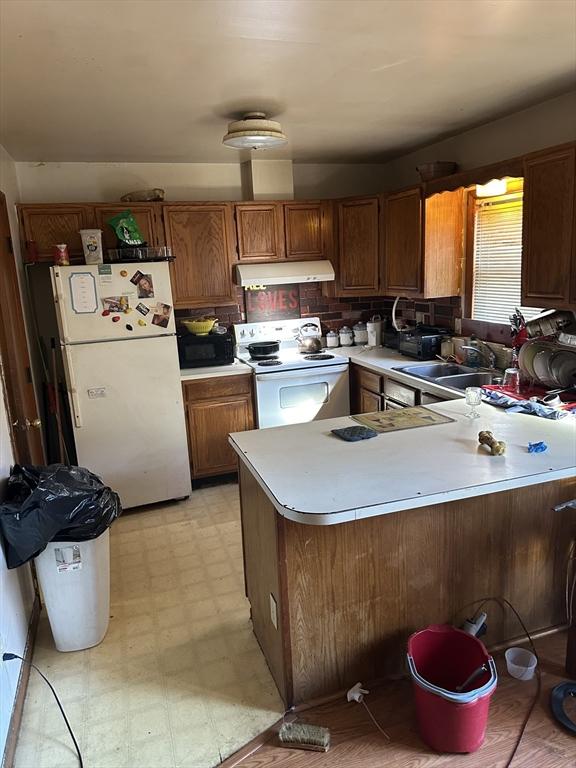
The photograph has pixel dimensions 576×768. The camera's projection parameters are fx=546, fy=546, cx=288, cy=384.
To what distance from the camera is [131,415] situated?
359 cm

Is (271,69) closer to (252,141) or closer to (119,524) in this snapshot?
(252,141)

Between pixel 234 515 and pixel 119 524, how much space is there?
760 millimetres

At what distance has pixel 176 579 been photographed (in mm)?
2908

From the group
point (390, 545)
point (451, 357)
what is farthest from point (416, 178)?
point (390, 545)

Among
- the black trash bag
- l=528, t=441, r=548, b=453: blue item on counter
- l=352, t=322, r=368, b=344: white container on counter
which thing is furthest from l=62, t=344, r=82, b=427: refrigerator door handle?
l=528, t=441, r=548, b=453: blue item on counter

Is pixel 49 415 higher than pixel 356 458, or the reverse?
pixel 356 458

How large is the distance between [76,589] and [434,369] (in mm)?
2503

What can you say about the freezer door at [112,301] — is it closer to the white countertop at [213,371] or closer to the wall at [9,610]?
the white countertop at [213,371]

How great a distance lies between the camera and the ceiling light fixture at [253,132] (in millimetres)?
2758

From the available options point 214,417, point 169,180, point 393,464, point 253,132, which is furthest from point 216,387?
point 393,464

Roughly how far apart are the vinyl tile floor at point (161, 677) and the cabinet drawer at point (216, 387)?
43.6 inches

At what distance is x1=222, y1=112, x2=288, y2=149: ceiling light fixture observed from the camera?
2.76 metres

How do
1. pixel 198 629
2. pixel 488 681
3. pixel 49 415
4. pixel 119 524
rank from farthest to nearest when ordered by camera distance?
pixel 49 415 < pixel 119 524 < pixel 198 629 < pixel 488 681

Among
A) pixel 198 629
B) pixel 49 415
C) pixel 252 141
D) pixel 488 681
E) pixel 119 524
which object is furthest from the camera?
pixel 49 415
